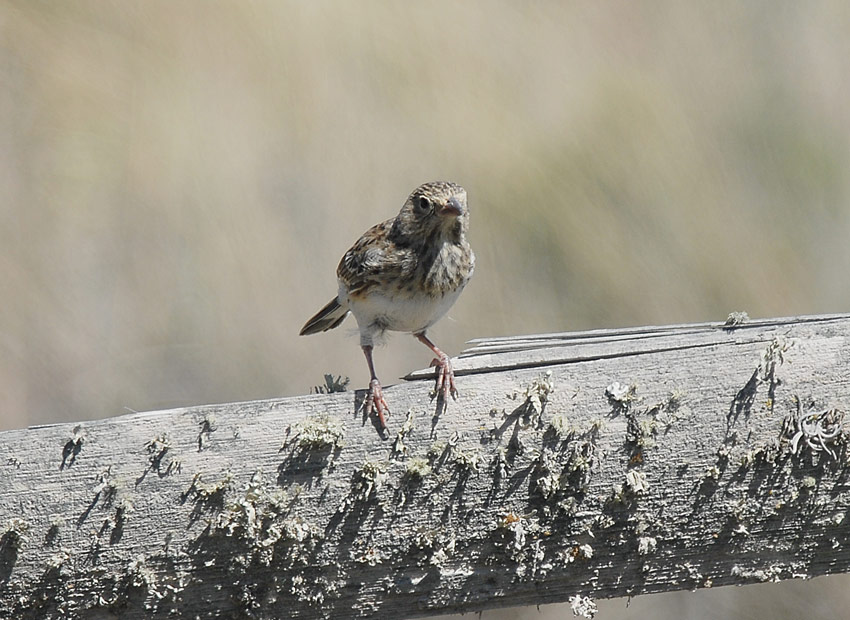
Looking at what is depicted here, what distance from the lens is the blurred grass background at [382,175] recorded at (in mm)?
4996

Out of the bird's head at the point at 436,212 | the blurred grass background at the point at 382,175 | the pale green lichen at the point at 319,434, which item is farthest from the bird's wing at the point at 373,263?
the pale green lichen at the point at 319,434

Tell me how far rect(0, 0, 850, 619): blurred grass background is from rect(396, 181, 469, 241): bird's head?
1184 millimetres

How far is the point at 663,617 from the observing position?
16.4ft

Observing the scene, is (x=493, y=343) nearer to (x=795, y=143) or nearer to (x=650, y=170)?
(x=650, y=170)

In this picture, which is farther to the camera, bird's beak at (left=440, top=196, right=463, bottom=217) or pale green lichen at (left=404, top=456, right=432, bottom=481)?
bird's beak at (left=440, top=196, right=463, bottom=217)

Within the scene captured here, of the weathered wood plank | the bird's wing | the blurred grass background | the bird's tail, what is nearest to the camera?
the weathered wood plank

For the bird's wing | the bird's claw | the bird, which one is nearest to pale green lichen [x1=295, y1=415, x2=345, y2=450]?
the bird's claw

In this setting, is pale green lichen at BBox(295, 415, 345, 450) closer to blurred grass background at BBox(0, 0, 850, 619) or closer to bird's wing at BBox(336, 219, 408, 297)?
bird's wing at BBox(336, 219, 408, 297)

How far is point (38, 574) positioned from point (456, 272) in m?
2.24

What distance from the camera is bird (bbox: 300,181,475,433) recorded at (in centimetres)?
399

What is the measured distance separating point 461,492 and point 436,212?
177 centimetres

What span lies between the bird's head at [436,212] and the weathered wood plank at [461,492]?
55.7 inches

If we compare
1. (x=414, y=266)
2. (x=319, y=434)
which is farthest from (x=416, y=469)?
(x=414, y=266)

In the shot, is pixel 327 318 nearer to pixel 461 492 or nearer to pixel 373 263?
pixel 373 263
